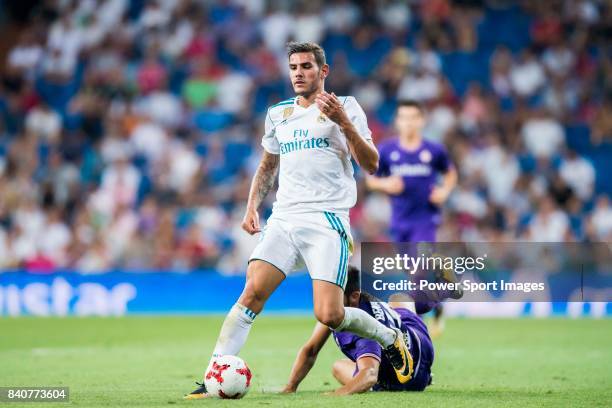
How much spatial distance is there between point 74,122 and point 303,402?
14.3 metres

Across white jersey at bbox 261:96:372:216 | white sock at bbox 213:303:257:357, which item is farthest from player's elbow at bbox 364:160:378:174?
white sock at bbox 213:303:257:357

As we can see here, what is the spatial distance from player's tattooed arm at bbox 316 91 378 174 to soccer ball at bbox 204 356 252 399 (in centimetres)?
152

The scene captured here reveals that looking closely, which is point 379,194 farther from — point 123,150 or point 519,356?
point 519,356

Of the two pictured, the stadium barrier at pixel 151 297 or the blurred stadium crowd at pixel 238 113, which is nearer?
the stadium barrier at pixel 151 297

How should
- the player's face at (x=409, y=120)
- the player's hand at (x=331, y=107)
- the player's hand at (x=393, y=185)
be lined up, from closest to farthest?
the player's hand at (x=331, y=107) → the player's hand at (x=393, y=185) → the player's face at (x=409, y=120)

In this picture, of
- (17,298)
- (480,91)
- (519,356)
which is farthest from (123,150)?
(519,356)

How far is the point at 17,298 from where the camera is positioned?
1752 cm

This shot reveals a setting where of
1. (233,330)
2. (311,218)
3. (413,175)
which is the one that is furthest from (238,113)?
(233,330)

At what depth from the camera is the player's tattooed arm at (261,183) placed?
25.3 ft

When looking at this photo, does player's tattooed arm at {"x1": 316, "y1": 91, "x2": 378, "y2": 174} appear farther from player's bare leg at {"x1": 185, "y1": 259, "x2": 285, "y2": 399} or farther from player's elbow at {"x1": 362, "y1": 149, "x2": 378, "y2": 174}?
player's bare leg at {"x1": 185, "y1": 259, "x2": 285, "y2": 399}

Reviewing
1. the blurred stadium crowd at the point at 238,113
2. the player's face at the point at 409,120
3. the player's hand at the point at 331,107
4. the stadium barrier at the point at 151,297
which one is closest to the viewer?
the player's hand at the point at 331,107

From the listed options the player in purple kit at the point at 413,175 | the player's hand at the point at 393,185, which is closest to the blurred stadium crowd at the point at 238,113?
the player in purple kit at the point at 413,175

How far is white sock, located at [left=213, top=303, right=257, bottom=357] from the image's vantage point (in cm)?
736

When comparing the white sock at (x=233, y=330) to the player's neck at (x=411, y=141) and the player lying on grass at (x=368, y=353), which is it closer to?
the player lying on grass at (x=368, y=353)
